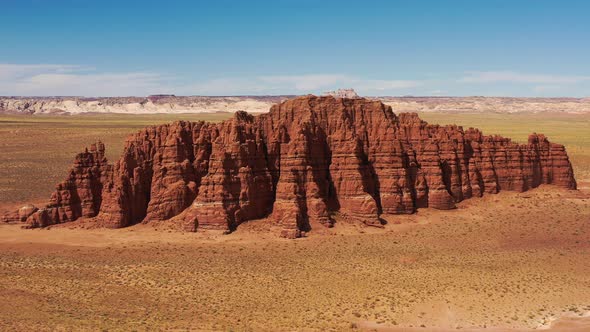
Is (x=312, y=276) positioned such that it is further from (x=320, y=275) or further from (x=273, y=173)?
(x=273, y=173)

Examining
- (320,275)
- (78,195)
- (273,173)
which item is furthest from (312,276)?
(78,195)

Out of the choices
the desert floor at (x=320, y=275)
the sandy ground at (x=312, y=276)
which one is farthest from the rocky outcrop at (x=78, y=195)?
the sandy ground at (x=312, y=276)

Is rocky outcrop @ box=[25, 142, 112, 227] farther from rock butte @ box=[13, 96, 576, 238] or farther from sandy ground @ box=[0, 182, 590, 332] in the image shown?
sandy ground @ box=[0, 182, 590, 332]

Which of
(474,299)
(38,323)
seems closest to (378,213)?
(474,299)

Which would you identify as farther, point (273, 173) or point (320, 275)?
point (273, 173)

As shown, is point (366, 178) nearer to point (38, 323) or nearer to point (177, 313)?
point (177, 313)

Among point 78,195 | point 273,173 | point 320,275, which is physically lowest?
point 320,275
